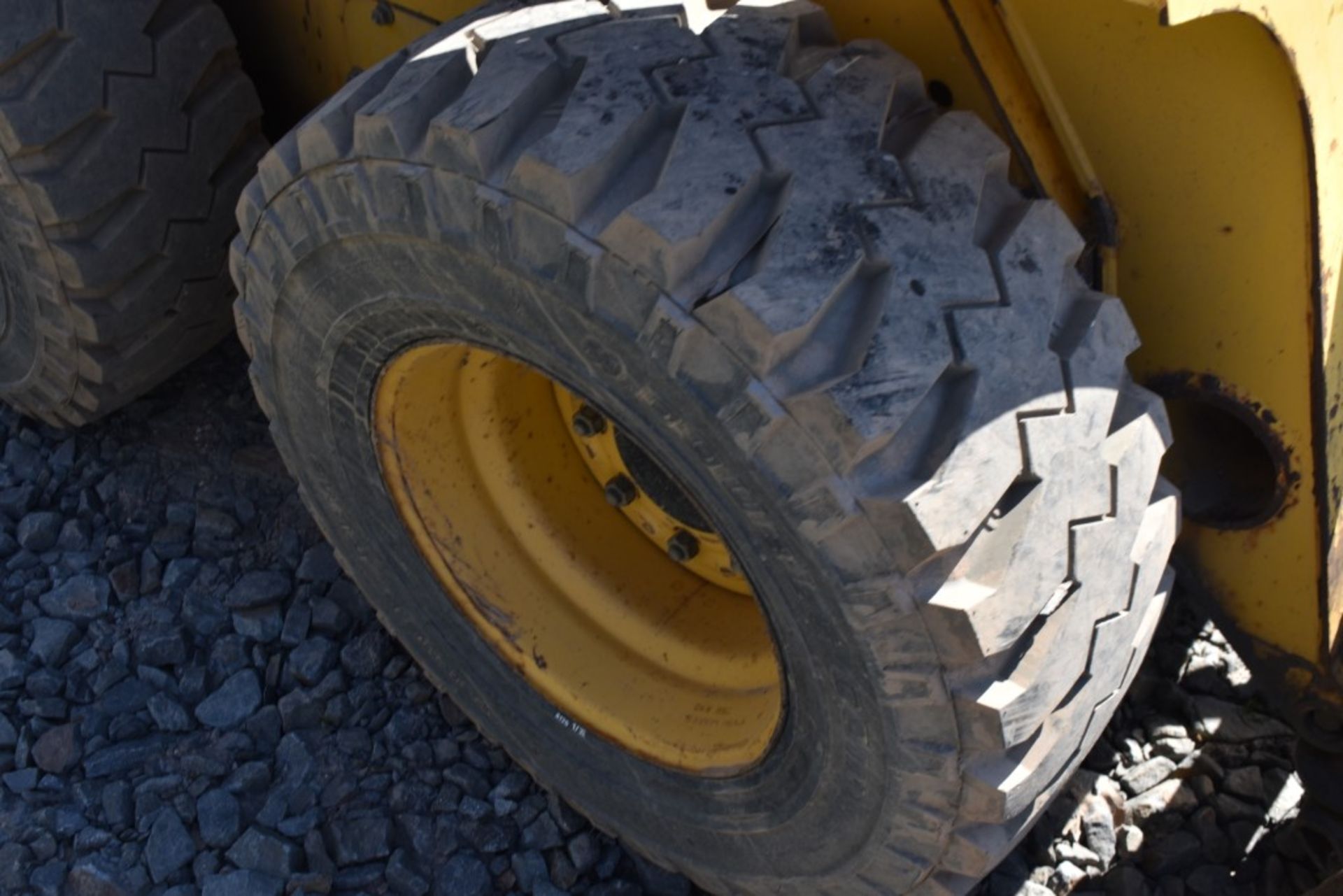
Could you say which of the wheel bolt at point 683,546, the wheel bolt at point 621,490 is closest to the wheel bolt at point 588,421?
the wheel bolt at point 621,490

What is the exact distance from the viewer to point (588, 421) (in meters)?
2.35

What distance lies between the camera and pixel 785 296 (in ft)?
5.20

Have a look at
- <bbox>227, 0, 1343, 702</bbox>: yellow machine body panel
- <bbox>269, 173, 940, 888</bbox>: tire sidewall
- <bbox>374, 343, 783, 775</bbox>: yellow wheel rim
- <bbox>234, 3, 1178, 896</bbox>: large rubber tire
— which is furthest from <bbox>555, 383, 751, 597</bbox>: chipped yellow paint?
<bbox>227, 0, 1343, 702</bbox>: yellow machine body panel

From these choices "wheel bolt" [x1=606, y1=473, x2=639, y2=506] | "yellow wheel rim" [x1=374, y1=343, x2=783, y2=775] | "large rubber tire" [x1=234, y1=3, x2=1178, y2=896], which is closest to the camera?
"large rubber tire" [x1=234, y1=3, x2=1178, y2=896]

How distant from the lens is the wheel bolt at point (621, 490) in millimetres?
2426

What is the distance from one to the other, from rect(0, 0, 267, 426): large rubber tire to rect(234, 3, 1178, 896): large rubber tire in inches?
26.9

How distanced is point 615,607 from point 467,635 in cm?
26

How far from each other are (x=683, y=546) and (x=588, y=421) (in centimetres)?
26

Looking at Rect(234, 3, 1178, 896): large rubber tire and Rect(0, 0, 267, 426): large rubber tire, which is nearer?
Rect(234, 3, 1178, 896): large rubber tire

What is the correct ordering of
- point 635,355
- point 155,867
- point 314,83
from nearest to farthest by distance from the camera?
point 635,355, point 155,867, point 314,83

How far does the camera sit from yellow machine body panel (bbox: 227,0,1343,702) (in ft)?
5.63

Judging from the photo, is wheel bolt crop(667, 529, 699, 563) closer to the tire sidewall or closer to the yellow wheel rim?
the yellow wheel rim

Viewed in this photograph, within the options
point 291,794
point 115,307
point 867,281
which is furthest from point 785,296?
point 115,307

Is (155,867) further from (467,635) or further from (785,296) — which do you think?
(785,296)
